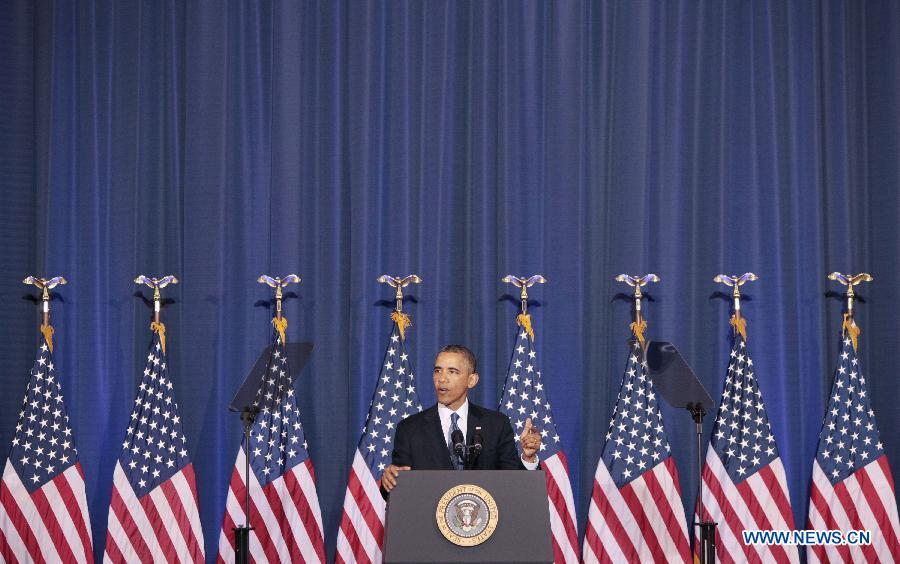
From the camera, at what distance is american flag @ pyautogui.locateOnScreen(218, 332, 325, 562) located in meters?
6.01

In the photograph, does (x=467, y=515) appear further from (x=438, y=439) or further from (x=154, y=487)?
(x=154, y=487)

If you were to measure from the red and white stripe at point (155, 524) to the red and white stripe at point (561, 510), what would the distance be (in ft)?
6.89

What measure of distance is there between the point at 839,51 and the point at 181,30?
4.37 m

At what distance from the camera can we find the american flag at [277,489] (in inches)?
237

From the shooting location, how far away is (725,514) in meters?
5.96

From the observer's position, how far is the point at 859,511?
19.5 feet

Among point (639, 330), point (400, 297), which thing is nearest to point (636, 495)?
point (639, 330)

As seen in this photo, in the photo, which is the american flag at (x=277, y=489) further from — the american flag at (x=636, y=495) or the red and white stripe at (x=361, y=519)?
the american flag at (x=636, y=495)

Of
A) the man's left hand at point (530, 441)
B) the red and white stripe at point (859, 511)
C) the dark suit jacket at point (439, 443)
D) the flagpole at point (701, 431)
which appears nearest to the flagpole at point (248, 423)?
the dark suit jacket at point (439, 443)

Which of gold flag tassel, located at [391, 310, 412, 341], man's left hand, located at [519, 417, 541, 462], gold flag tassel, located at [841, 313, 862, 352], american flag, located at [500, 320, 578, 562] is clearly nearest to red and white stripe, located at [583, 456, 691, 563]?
american flag, located at [500, 320, 578, 562]

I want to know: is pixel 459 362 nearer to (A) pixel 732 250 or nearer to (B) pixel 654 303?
(B) pixel 654 303

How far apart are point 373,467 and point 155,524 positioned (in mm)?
1326

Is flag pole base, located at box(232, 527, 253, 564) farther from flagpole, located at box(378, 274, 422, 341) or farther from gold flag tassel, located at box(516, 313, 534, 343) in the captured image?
gold flag tassel, located at box(516, 313, 534, 343)

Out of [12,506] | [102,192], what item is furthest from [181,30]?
[12,506]
